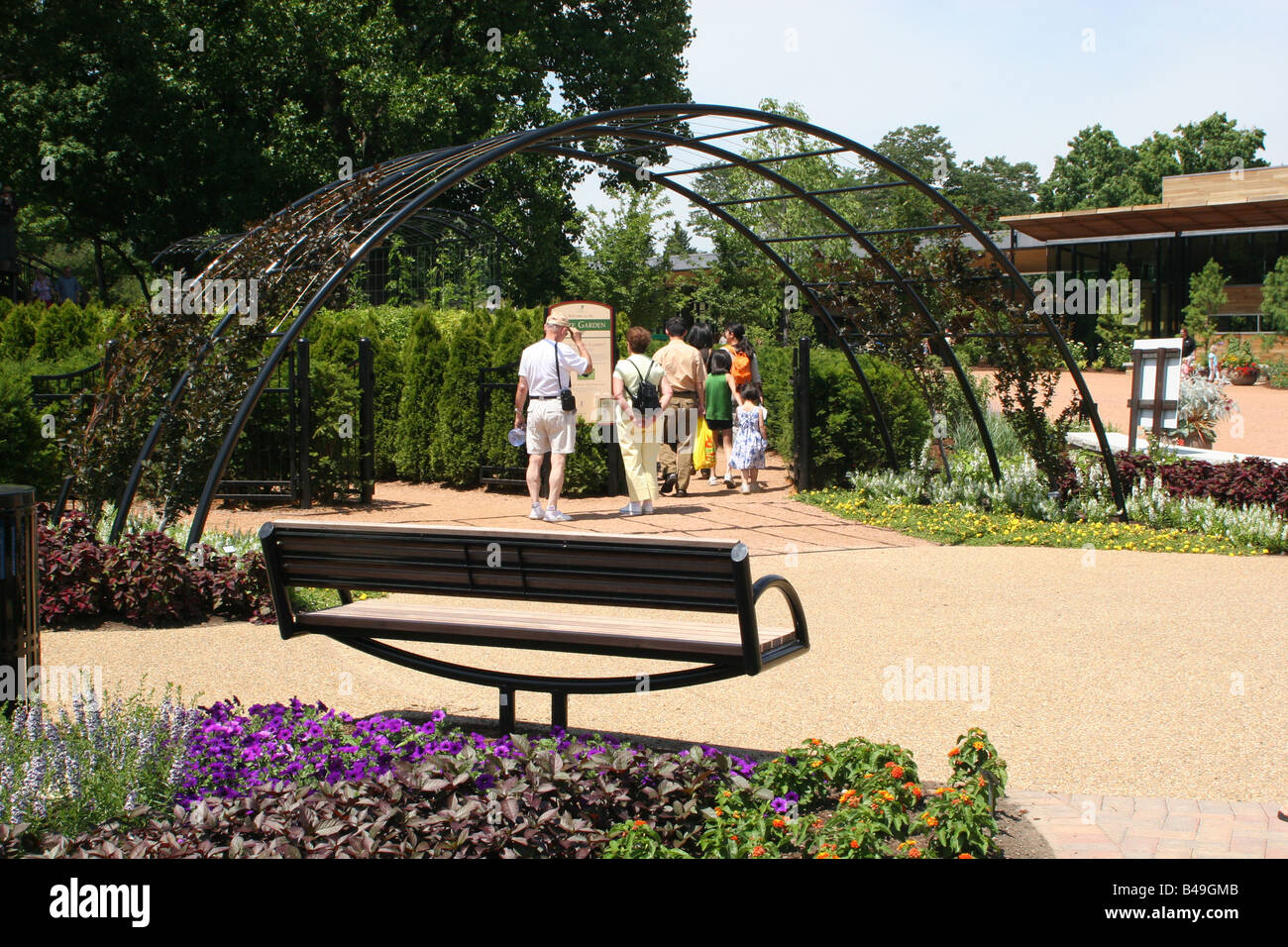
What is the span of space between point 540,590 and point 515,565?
13cm

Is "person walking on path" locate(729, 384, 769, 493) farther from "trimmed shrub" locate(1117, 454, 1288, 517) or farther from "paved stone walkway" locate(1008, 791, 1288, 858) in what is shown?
"paved stone walkway" locate(1008, 791, 1288, 858)

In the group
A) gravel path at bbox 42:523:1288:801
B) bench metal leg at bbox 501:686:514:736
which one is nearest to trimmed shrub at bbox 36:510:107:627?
gravel path at bbox 42:523:1288:801

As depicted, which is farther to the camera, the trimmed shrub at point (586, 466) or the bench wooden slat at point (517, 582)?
the trimmed shrub at point (586, 466)

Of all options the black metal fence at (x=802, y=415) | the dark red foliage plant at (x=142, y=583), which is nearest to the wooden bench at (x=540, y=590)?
the dark red foliage plant at (x=142, y=583)

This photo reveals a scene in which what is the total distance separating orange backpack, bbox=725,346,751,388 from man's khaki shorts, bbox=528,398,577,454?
3.52m

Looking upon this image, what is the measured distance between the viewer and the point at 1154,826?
12.7ft

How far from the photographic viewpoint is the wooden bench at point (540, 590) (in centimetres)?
401

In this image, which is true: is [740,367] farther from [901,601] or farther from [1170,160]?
[1170,160]

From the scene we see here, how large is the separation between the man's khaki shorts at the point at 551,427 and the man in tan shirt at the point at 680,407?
2383 millimetres

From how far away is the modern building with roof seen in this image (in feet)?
110

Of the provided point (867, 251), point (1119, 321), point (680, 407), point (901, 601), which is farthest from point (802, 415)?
point (1119, 321)

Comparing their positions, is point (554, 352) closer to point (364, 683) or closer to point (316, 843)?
point (364, 683)

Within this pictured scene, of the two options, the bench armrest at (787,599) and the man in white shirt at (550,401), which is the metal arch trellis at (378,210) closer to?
the man in white shirt at (550,401)
